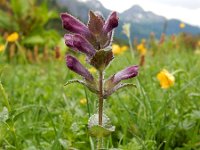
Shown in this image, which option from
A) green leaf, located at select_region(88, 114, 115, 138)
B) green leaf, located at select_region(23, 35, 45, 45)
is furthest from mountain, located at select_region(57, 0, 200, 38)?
green leaf, located at select_region(23, 35, 45, 45)

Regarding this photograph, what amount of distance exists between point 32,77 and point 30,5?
445 centimetres

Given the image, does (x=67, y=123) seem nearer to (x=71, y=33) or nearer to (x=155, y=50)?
(x=71, y=33)

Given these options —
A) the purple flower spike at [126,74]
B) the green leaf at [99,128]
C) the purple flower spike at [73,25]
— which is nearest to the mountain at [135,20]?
the purple flower spike at [73,25]

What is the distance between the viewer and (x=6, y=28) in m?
8.96

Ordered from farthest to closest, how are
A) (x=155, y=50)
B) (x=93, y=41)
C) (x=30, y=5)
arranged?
(x=30, y=5) < (x=155, y=50) < (x=93, y=41)

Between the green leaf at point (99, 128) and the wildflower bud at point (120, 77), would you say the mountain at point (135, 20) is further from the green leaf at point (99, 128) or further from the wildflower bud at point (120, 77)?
the green leaf at point (99, 128)

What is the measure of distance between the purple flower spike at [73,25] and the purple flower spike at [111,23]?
5 centimetres

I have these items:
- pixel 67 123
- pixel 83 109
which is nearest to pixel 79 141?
pixel 67 123

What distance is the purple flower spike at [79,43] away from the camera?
1.20 m

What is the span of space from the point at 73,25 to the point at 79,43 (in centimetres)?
5

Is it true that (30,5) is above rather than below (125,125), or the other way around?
above

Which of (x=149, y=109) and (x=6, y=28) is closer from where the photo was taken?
(x=149, y=109)

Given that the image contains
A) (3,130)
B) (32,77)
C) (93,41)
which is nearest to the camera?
(93,41)

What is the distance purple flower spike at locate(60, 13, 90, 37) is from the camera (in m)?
1.19
